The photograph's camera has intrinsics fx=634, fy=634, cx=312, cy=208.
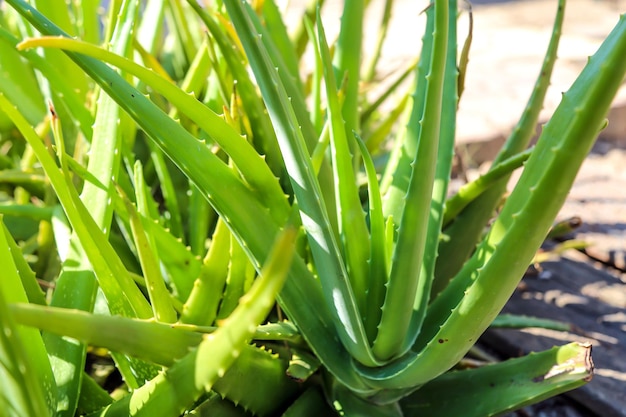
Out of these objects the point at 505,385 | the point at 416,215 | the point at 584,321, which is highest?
the point at 416,215

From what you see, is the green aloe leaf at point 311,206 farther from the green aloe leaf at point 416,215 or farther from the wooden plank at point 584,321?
the wooden plank at point 584,321

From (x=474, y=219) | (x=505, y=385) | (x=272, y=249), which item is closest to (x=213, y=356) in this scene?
(x=272, y=249)

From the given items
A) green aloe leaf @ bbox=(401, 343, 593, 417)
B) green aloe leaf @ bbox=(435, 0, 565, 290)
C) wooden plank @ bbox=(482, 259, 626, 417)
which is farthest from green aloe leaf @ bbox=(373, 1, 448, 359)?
wooden plank @ bbox=(482, 259, 626, 417)

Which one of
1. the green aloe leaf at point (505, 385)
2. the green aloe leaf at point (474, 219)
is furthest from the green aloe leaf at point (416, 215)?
the green aloe leaf at point (474, 219)

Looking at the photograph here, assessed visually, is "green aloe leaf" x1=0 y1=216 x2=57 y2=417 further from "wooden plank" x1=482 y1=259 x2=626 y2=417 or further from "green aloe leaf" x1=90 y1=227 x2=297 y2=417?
"wooden plank" x1=482 y1=259 x2=626 y2=417

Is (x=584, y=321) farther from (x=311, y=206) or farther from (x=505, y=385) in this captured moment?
(x=311, y=206)

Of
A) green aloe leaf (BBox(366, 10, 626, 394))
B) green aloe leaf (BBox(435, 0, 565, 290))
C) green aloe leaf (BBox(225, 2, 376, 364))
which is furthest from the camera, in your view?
green aloe leaf (BBox(435, 0, 565, 290))
